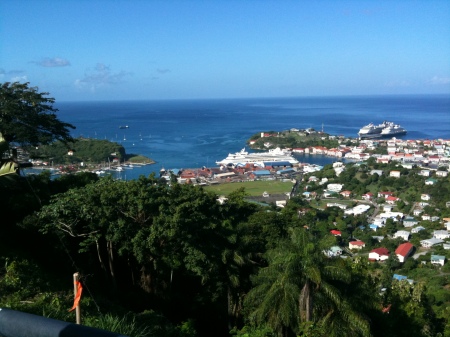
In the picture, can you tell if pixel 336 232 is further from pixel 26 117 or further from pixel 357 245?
pixel 26 117

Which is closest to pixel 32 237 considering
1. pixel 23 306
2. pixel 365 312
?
pixel 23 306

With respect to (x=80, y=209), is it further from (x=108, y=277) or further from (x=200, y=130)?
(x=200, y=130)

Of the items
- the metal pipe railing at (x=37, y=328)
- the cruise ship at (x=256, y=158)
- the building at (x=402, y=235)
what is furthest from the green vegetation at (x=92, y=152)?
the metal pipe railing at (x=37, y=328)

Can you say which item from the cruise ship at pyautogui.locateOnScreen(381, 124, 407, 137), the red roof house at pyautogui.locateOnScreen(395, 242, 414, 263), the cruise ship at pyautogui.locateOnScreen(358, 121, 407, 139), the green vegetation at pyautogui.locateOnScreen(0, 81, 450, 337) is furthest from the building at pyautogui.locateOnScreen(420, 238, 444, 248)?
the cruise ship at pyautogui.locateOnScreen(381, 124, 407, 137)

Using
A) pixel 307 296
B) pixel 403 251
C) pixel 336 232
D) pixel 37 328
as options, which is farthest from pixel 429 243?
pixel 37 328

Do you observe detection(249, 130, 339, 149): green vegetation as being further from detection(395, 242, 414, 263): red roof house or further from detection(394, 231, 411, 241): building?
detection(395, 242, 414, 263): red roof house

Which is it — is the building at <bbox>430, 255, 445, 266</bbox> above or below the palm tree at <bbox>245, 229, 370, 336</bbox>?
below
